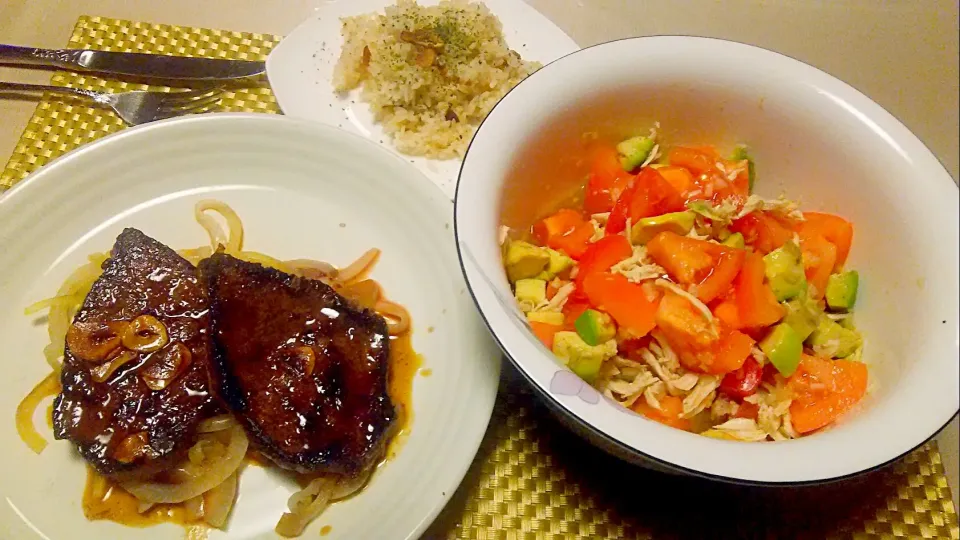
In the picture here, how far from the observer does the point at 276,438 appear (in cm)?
125

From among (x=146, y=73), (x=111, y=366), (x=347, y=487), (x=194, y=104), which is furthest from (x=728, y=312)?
(x=146, y=73)

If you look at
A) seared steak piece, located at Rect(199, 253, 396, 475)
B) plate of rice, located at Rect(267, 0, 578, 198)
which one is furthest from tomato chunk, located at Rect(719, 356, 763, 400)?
plate of rice, located at Rect(267, 0, 578, 198)

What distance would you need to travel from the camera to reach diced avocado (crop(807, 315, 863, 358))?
1.26 meters

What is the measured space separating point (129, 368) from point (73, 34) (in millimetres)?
1258

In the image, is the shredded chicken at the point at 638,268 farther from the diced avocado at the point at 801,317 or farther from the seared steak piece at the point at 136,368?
the seared steak piece at the point at 136,368

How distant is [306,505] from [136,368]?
0.43 meters

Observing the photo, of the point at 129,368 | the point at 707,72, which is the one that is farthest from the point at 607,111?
the point at 129,368

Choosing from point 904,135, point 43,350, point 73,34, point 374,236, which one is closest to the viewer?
Result: point 904,135

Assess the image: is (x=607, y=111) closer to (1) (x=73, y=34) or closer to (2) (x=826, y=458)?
(2) (x=826, y=458)

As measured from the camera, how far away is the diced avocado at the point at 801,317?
1.22 meters

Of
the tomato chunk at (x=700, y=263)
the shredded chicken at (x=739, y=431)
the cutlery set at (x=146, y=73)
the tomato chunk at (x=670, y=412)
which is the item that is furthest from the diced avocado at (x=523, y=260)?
the cutlery set at (x=146, y=73)

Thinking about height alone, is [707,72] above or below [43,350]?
above

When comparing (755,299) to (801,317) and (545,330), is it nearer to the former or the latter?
(801,317)

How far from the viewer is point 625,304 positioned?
3.91ft
